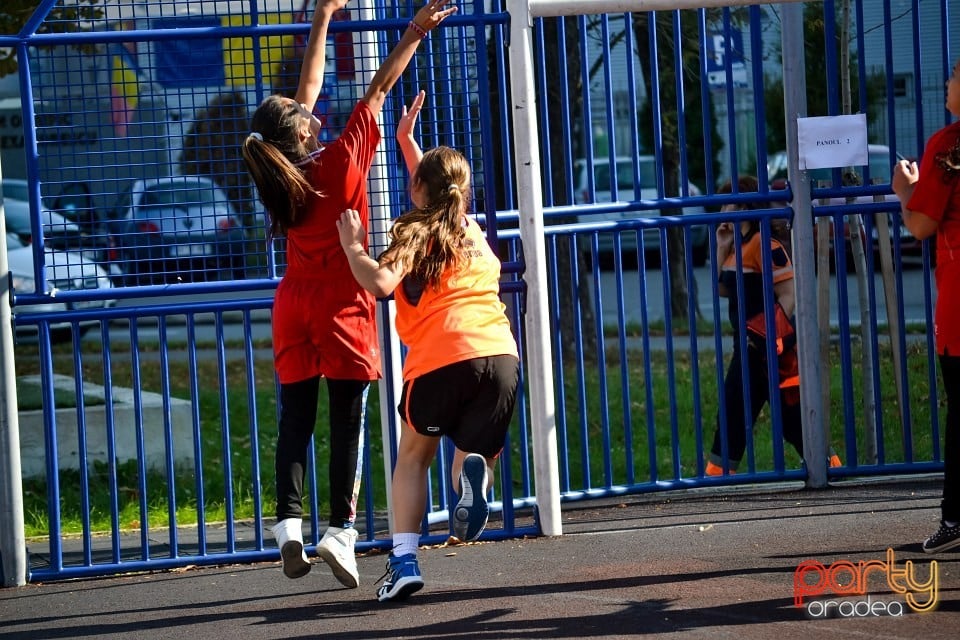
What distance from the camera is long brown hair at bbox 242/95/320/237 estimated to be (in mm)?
4629

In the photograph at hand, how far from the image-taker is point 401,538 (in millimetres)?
4676

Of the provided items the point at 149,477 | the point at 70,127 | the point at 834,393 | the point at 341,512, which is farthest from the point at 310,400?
the point at 834,393

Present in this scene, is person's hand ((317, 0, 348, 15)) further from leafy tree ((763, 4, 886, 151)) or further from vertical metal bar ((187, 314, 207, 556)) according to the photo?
leafy tree ((763, 4, 886, 151))

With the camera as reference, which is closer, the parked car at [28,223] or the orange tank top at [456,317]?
the orange tank top at [456,317]

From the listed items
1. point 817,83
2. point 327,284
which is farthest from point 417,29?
point 817,83

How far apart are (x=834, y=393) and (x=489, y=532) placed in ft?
13.3

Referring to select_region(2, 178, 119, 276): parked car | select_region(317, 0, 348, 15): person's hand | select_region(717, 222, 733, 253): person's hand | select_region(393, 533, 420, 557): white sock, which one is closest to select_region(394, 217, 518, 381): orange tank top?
select_region(393, 533, 420, 557): white sock

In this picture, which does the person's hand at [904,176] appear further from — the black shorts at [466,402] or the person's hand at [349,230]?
the person's hand at [349,230]

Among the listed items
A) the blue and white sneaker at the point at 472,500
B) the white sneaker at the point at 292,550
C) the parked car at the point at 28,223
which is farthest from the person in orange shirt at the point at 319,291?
the parked car at the point at 28,223

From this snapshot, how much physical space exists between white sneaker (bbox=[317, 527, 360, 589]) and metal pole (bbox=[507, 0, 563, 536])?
1.12m

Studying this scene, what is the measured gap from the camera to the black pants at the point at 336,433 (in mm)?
4848

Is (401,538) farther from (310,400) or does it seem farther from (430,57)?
(430,57)

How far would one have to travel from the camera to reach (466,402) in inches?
183

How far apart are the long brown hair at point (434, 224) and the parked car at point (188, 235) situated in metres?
1.21
